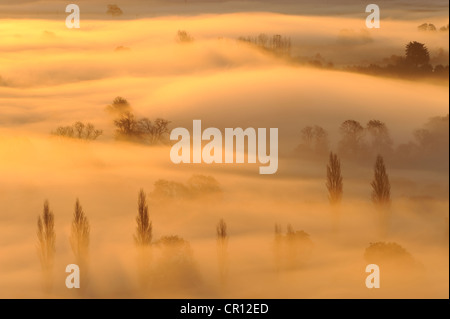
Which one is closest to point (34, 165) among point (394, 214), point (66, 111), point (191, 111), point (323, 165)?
point (66, 111)

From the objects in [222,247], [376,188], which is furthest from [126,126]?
[376,188]

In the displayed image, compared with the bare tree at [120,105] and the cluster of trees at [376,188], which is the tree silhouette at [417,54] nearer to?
the cluster of trees at [376,188]

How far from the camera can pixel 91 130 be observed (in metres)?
9.60

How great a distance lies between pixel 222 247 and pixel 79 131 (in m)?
1.89

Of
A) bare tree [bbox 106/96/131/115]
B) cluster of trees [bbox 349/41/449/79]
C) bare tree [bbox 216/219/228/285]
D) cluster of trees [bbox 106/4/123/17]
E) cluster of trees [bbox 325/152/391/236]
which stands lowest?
bare tree [bbox 216/219/228/285]

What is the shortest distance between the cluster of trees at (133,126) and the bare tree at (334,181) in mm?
1688

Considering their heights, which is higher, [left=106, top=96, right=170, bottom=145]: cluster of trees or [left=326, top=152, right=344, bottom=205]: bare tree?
[left=106, top=96, right=170, bottom=145]: cluster of trees

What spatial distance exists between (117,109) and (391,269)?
10.4 ft

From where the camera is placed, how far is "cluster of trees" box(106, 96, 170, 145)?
952 cm

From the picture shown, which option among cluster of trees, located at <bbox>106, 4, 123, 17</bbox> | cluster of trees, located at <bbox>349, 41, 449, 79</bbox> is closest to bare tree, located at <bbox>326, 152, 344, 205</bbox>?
cluster of trees, located at <bbox>349, 41, 449, 79</bbox>

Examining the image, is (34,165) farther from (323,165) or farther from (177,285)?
(323,165)

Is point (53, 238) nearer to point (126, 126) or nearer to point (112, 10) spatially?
point (126, 126)

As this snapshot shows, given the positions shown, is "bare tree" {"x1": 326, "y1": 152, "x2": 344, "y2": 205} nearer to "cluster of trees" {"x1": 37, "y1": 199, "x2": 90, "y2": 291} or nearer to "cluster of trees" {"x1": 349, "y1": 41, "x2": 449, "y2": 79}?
"cluster of trees" {"x1": 349, "y1": 41, "x2": 449, "y2": 79}

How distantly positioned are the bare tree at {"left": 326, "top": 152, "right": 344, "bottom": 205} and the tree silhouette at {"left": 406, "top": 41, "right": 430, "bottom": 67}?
125 cm
